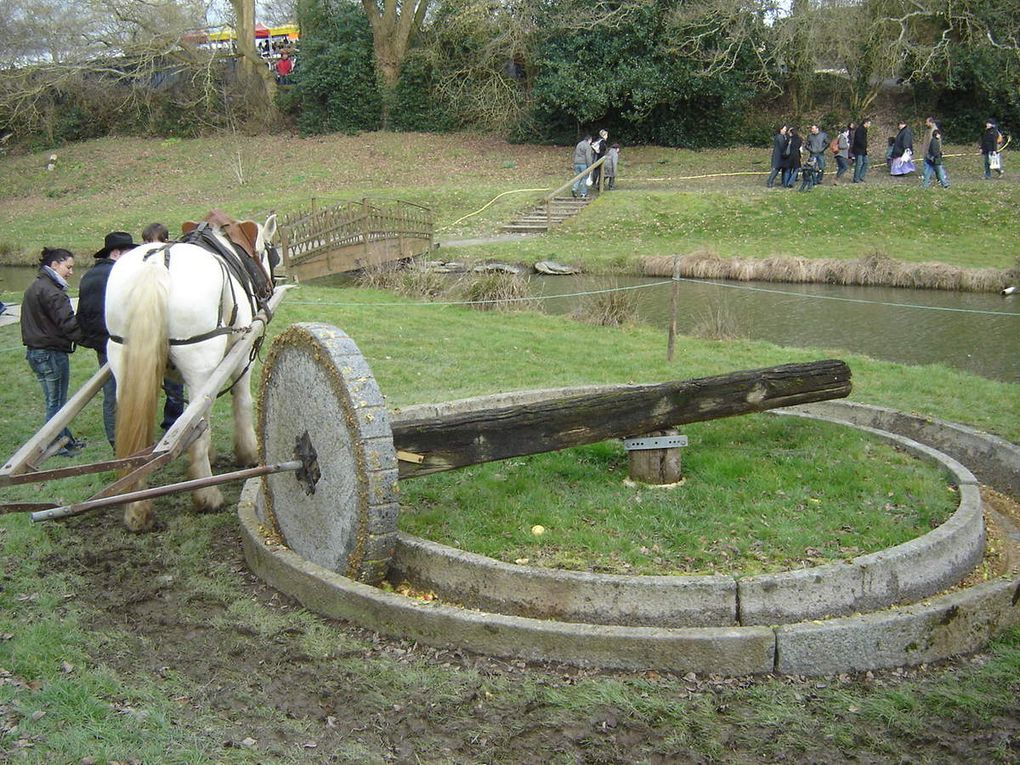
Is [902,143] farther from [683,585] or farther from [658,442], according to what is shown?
[683,585]

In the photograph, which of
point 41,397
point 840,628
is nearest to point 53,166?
point 41,397

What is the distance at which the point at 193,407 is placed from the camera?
583 centimetres

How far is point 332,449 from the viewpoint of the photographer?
17.3ft

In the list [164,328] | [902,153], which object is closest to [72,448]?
[164,328]

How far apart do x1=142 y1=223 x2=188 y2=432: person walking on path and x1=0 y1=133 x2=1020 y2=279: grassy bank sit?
1467 cm

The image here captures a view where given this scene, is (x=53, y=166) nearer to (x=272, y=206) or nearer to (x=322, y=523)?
(x=272, y=206)

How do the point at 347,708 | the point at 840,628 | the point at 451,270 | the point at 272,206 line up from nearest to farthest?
the point at 347,708
the point at 840,628
the point at 451,270
the point at 272,206

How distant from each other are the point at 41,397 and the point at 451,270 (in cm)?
1208

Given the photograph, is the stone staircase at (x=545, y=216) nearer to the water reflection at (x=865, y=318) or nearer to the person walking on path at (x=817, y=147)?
the water reflection at (x=865, y=318)

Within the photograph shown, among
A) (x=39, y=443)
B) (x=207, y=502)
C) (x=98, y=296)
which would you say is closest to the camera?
(x=39, y=443)

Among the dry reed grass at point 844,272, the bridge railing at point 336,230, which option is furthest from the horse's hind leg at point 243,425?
the bridge railing at point 336,230

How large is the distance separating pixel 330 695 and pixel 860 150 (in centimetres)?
2638

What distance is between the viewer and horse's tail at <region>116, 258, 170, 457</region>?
236 inches

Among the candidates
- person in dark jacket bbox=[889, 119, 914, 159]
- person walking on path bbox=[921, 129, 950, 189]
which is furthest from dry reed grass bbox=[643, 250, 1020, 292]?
person in dark jacket bbox=[889, 119, 914, 159]
